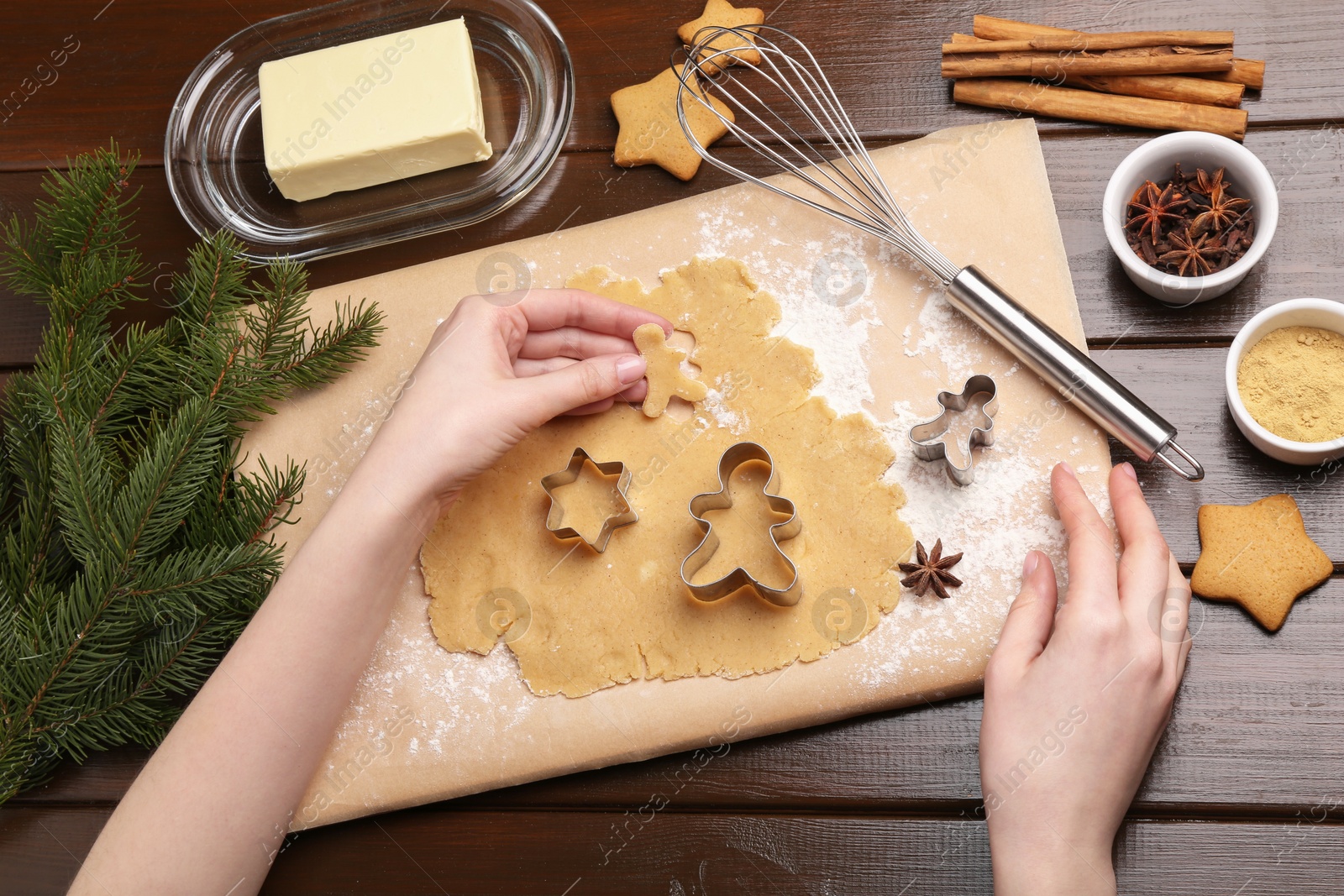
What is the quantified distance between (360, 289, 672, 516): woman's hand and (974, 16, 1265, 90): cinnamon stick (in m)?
0.62

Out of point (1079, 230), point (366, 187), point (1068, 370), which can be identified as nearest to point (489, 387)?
point (366, 187)

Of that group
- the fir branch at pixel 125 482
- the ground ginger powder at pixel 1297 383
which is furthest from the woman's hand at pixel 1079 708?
the fir branch at pixel 125 482

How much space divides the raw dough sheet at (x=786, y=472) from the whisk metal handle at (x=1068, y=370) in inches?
1.8

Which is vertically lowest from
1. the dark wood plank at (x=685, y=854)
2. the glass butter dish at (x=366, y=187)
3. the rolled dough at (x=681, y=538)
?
the dark wood plank at (x=685, y=854)

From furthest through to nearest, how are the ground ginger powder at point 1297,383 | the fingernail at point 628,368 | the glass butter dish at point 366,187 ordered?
1. the glass butter dish at point 366,187
2. the fingernail at point 628,368
3. the ground ginger powder at point 1297,383

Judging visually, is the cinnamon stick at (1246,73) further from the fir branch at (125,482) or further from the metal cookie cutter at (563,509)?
the fir branch at (125,482)

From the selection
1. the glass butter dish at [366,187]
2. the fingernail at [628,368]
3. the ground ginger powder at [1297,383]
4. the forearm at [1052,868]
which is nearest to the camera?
the forearm at [1052,868]

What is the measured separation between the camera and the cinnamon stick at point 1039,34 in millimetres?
1171

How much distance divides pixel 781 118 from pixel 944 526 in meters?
0.63

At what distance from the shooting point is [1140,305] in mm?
1155

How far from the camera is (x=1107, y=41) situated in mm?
1188

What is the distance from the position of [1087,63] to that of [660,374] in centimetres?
73

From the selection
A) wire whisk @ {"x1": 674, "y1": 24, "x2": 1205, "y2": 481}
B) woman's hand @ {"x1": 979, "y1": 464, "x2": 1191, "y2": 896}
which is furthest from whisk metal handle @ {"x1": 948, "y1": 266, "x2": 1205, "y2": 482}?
woman's hand @ {"x1": 979, "y1": 464, "x2": 1191, "y2": 896}

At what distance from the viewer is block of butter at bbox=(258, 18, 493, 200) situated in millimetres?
1227
